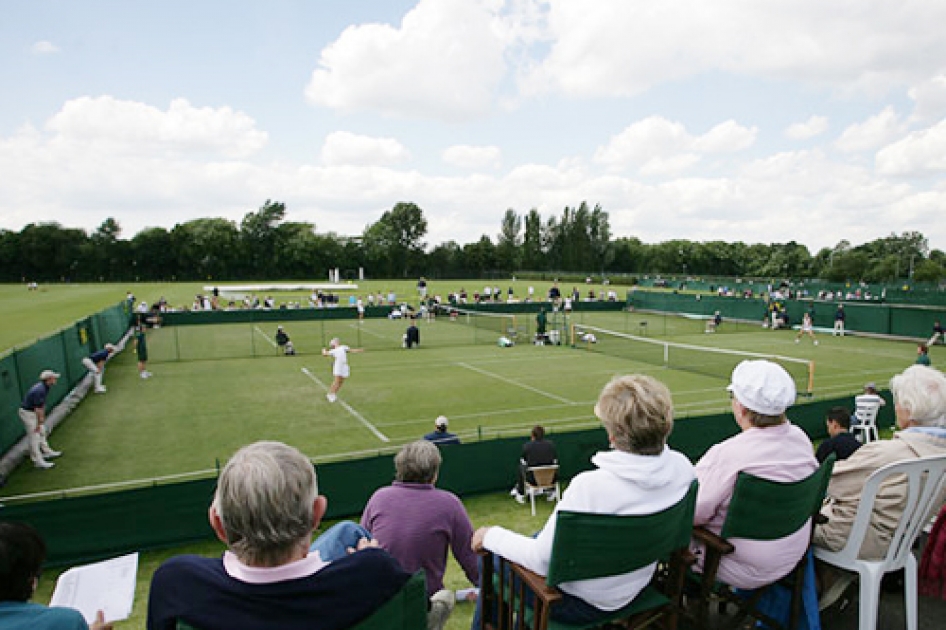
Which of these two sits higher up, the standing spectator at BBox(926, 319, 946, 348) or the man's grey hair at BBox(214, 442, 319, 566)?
the man's grey hair at BBox(214, 442, 319, 566)

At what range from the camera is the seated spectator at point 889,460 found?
3744 millimetres

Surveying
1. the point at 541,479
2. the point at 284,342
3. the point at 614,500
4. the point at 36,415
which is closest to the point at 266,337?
the point at 284,342

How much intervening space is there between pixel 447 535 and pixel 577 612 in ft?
3.76

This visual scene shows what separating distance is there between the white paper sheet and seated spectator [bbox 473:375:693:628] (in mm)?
2017

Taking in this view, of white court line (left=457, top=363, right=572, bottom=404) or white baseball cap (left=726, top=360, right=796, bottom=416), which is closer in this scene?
white baseball cap (left=726, top=360, right=796, bottom=416)

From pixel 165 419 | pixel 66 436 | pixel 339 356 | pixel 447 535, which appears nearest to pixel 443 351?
pixel 339 356

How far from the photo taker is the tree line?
10225 cm

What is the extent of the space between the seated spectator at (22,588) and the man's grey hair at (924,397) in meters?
4.92

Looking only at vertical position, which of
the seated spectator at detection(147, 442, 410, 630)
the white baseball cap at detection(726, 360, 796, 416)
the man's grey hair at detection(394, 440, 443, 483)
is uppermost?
the white baseball cap at detection(726, 360, 796, 416)

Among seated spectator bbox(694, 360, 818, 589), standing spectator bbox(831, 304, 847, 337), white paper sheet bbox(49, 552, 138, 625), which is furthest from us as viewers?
standing spectator bbox(831, 304, 847, 337)

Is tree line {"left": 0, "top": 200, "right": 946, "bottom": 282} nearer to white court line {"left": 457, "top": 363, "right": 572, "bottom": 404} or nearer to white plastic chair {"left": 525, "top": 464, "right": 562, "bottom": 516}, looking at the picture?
white court line {"left": 457, "top": 363, "right": 572, "bottom": 404}

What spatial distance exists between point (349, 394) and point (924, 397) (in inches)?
649

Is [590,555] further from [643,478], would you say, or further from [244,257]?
[244,257]

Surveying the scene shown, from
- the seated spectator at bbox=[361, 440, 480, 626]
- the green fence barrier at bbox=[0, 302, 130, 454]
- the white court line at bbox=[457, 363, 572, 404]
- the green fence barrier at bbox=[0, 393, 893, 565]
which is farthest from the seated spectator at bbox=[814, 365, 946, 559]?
the green fence barrier at bbox=[0, 302, 130, 454]
